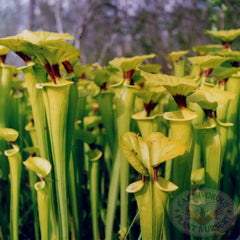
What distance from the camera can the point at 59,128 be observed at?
2.81ft

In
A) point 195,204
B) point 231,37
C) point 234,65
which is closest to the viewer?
point 195,204

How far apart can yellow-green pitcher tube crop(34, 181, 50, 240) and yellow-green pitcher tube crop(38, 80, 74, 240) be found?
0.15 ft

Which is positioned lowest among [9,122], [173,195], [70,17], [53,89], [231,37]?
[173,195]

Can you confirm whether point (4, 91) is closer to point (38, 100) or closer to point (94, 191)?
point (38, 100)

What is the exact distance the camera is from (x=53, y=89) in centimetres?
82

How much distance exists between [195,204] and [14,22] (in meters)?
10.6

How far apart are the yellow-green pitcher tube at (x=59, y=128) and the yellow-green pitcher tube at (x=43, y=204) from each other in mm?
46

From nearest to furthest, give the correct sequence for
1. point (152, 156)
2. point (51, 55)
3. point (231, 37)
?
1. point (152, 156)
2. point (51, 55)
3. point (231, 37)

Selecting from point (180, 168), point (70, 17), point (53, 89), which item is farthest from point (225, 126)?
point (70, 17)

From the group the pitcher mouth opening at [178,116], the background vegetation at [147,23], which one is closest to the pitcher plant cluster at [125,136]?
the pitcher mouth opening at [178,116]

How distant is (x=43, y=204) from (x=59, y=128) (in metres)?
0.24

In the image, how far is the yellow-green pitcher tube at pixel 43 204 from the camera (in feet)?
2.76

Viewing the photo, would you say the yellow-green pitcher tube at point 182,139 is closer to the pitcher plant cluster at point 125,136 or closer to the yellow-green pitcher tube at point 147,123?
the pitcher plant cluster at point 125,136

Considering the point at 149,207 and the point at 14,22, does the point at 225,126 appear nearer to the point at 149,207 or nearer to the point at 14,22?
the point at 149,207
